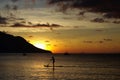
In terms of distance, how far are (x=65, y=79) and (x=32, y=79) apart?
662 centimetres

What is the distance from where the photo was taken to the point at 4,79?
2867 inches

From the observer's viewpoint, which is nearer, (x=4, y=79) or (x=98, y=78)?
(x=4, y=79)

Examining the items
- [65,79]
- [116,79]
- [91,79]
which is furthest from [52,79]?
[116,79]

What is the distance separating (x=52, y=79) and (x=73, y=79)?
14.3 feet

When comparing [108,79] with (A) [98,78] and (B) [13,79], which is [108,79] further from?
(B) [13,79]

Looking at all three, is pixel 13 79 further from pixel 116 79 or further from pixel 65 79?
pixel 116 79

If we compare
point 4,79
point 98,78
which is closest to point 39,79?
point 4,79

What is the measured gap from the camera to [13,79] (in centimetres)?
7250

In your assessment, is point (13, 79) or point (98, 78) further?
point (98, 78)

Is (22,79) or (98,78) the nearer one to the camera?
(22,79)

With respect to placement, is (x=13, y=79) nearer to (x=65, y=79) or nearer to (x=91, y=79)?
(x=65, y=79)

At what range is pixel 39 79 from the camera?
7406cm

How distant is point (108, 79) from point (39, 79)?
14278 mm

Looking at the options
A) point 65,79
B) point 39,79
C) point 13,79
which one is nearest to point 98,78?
point 65,79
